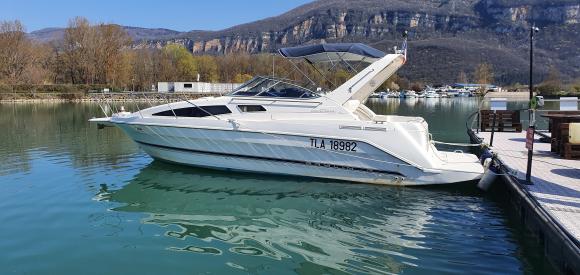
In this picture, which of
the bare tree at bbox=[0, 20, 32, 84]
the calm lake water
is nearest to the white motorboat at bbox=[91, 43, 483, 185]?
the calm lake water

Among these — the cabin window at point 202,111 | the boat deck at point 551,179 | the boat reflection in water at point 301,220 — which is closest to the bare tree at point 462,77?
the boat deck at point 551,179

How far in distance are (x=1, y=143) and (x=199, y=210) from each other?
14987mm

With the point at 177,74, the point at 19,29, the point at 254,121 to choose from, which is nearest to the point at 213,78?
the point at 177,74

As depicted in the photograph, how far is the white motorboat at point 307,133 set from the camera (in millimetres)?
11484

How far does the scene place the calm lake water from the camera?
23.8ft

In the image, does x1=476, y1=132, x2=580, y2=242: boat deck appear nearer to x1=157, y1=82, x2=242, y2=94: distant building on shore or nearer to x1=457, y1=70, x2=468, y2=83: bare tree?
x1=157, y1=82, x2=242, y2=94: distant building on shore

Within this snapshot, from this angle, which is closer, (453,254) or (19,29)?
(453,254)

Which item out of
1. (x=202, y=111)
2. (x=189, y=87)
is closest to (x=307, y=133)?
(x=202, y=111)

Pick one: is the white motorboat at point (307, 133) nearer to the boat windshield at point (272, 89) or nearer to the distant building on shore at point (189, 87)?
the boat windshield at point (272, 89)

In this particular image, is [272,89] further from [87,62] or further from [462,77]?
[462,77]

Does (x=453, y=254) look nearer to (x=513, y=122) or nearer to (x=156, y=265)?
(x=156, y=265)

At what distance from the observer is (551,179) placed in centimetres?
1016

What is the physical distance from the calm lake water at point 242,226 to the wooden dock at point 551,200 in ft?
1.41

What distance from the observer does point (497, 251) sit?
25.4 feet
